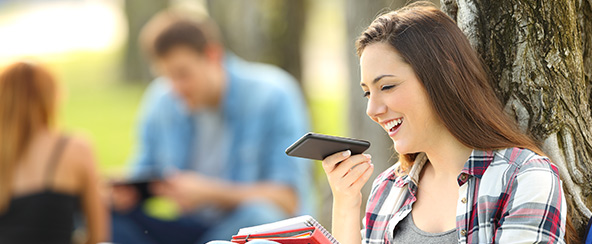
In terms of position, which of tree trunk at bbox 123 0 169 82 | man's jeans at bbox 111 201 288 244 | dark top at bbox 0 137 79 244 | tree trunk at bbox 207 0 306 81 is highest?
tree trunk at bbox 123 0 169 82

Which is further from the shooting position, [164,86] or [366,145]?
[164,86]

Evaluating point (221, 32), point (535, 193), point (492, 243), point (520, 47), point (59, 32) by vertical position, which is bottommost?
point (492, 243)

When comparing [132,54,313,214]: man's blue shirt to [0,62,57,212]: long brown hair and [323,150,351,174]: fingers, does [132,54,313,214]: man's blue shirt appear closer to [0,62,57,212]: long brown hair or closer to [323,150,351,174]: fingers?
[0,62,57,212]: long brown hair

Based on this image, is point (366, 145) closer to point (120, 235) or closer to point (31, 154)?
point (31, 154)

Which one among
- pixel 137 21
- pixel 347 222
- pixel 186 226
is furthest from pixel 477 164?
pixel 137 21

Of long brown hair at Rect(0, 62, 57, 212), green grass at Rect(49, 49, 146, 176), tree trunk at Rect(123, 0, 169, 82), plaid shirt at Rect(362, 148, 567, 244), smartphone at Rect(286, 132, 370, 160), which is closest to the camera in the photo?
plaid shirt at Rect(362, 148, 567, 244)

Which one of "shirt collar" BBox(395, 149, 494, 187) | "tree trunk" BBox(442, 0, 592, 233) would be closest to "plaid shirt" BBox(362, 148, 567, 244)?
"shirt collar" BBox(395, 149, 494, 187)

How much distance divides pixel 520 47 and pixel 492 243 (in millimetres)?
621

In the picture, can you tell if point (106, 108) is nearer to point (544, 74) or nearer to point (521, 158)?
point (544, 74)

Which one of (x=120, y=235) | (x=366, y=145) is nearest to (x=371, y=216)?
(x=366, y=145)

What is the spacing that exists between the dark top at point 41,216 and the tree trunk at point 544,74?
123 inches

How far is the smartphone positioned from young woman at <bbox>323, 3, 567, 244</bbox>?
0.04 metres

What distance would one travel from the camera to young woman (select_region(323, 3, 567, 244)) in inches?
82.1

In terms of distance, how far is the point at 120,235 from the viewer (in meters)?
5.42
